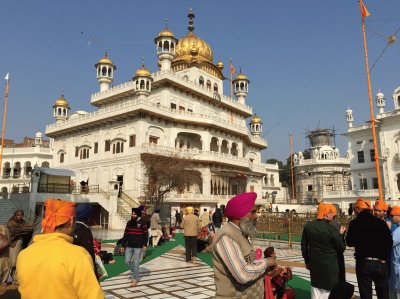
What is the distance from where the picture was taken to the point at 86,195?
24.0 meters

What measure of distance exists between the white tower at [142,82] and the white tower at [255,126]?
20632 mm

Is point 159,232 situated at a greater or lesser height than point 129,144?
lesser

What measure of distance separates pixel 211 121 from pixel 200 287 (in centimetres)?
2613

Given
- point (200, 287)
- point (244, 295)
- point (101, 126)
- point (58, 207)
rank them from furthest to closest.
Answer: point (101, 126)
point (200, 287)
point (244, 295)
point (58, 207)

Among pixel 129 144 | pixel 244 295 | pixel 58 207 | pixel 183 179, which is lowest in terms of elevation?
pixel 244 295

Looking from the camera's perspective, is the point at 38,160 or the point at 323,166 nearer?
the point at 38,160

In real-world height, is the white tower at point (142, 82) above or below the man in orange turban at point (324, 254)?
above

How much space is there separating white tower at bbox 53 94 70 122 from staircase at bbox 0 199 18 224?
1725 centimetres

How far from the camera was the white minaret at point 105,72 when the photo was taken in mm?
35281

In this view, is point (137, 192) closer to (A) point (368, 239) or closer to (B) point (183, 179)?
(B) point (183, 179)

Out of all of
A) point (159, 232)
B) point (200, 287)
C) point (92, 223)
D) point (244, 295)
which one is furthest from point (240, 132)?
point (244, 295)

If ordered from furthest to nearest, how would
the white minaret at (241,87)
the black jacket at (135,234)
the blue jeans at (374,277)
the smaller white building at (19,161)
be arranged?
the smaller white building at (19,161) → the white minaret at (241,87) → the black jacket at (135,234) → the blue jeans at (374,277)

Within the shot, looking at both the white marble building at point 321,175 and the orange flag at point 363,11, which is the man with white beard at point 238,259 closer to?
the orange flag at point 363,11

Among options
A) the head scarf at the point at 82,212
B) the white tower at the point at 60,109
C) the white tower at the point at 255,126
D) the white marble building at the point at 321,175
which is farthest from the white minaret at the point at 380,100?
the head scarf at the point at 82,212
